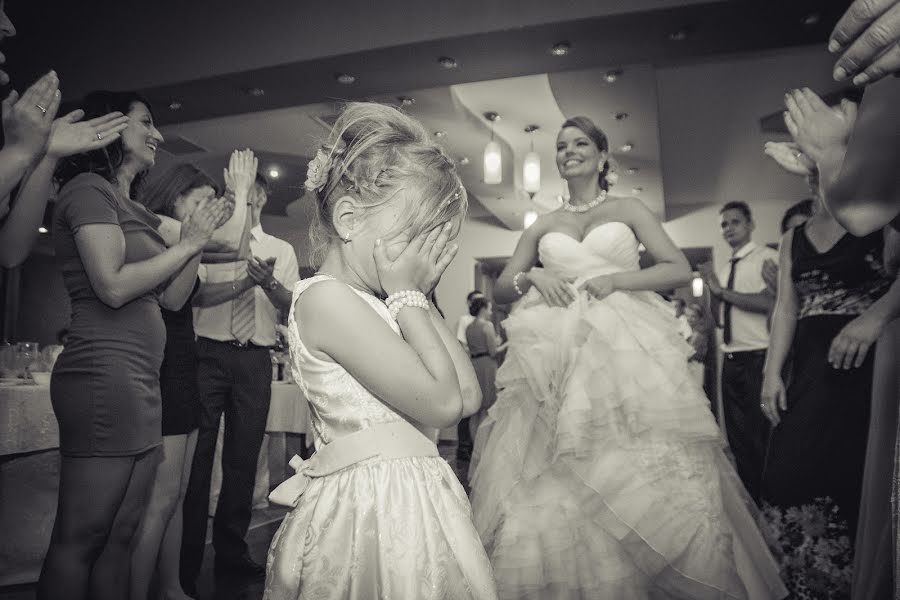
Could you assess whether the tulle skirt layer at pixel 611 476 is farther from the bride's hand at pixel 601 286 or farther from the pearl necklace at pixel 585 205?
the pearl necklace at pixel 585 205

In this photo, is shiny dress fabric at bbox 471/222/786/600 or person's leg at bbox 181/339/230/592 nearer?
shiny dress fabric at bbox 471/222/786/600

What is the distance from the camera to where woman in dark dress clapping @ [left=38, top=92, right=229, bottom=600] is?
1.31 metres

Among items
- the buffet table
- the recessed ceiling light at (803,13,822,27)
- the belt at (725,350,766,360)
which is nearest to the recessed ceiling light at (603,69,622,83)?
the recessed ceiling light at (803,13,822,27)

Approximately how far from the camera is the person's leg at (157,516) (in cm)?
180

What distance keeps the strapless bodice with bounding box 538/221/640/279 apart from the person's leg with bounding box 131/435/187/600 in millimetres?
1403

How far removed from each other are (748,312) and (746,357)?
0.29 meters

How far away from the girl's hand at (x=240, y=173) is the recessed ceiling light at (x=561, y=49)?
2.40 m

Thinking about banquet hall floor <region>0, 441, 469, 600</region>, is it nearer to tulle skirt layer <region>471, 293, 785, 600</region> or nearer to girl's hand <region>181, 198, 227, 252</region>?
tulle skirt layer <region>471, 293, 785, 600</region>

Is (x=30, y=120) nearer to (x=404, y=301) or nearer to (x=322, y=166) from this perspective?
(x=322, y=166)

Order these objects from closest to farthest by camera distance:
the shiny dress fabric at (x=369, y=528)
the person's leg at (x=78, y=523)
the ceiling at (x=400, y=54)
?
the shiny dress fabric at (x=369, y=528) < the person's leg at (x=78, y=523) < the ceiling at (x=400, y=54)

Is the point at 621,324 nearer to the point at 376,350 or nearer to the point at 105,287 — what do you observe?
the point at 376,350

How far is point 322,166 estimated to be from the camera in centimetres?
105

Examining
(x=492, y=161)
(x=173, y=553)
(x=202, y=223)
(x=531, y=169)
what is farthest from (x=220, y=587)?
(x=531, y=169)

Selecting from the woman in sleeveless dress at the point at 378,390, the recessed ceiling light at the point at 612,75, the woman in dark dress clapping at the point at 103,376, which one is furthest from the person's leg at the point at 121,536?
the recessed ceiling light at the point at 612,75
